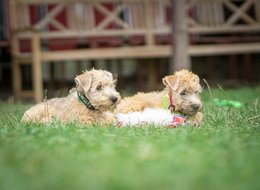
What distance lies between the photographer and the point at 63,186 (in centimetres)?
414

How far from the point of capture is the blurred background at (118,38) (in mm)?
13555

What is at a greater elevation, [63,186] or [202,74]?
[63,186]

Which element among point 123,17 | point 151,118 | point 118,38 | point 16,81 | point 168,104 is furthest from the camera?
point 123,17

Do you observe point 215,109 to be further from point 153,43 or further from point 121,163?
point 153,43

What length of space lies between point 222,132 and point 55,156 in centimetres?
216

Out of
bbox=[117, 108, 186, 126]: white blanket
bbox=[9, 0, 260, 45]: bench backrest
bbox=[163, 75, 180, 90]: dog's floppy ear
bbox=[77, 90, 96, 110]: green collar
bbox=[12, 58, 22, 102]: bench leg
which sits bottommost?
bbox=[12, 58, 22, 102]: bench leg

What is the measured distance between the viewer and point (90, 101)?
7621 mm

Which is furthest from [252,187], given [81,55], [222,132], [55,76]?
[55,76]

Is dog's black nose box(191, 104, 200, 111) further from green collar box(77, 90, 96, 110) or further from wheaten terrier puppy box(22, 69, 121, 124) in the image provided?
green collar box(77, 90, 96, 110)

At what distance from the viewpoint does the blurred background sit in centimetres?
1355

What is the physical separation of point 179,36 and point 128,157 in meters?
8.07

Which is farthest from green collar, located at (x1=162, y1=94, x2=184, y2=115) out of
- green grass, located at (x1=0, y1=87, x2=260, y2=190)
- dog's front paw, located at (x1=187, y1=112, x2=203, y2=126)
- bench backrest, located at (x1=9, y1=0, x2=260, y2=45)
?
bench backrest, located at (x1=9, y1=0, x2=260, y2=45)

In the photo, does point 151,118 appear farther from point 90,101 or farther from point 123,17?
point 123,17

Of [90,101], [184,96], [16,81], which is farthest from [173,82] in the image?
[16,81]
